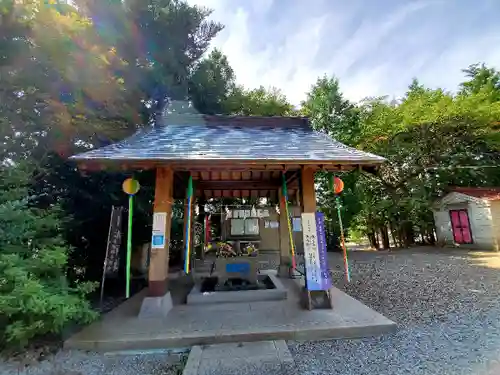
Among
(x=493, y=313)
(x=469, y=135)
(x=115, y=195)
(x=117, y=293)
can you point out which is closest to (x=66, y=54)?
(x=115, y=195)

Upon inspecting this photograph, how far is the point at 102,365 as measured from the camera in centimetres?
300

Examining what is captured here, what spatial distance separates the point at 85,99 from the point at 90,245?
10.7 feet

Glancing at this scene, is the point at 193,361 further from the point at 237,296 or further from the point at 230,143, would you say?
the point at 230,143

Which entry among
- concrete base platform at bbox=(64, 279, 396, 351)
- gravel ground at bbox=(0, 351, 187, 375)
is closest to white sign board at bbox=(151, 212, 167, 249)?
concrete base platform at bbox=(64, 279, 396, 351)

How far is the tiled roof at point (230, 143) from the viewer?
158 inches

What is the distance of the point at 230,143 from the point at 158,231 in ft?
6.69

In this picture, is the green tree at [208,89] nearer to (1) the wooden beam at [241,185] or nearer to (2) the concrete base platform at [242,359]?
(1) the wooden beam at [241,185]

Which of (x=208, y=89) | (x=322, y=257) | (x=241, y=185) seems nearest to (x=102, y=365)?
(x=322, y=257)

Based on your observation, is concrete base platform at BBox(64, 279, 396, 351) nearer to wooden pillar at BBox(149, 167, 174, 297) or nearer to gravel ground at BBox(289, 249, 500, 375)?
gravel ground at BBox(289, 249, 500, 375)

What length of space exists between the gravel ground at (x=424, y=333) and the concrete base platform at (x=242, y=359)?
197 millimetres

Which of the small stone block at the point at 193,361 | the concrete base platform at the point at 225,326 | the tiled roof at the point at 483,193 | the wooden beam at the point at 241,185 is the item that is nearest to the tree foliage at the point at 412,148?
the tiled roof at the point at 483,193

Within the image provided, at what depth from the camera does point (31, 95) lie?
460 cm

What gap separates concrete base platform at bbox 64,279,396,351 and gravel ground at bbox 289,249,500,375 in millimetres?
177

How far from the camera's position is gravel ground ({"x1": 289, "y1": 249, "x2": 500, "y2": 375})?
9.16 ft
